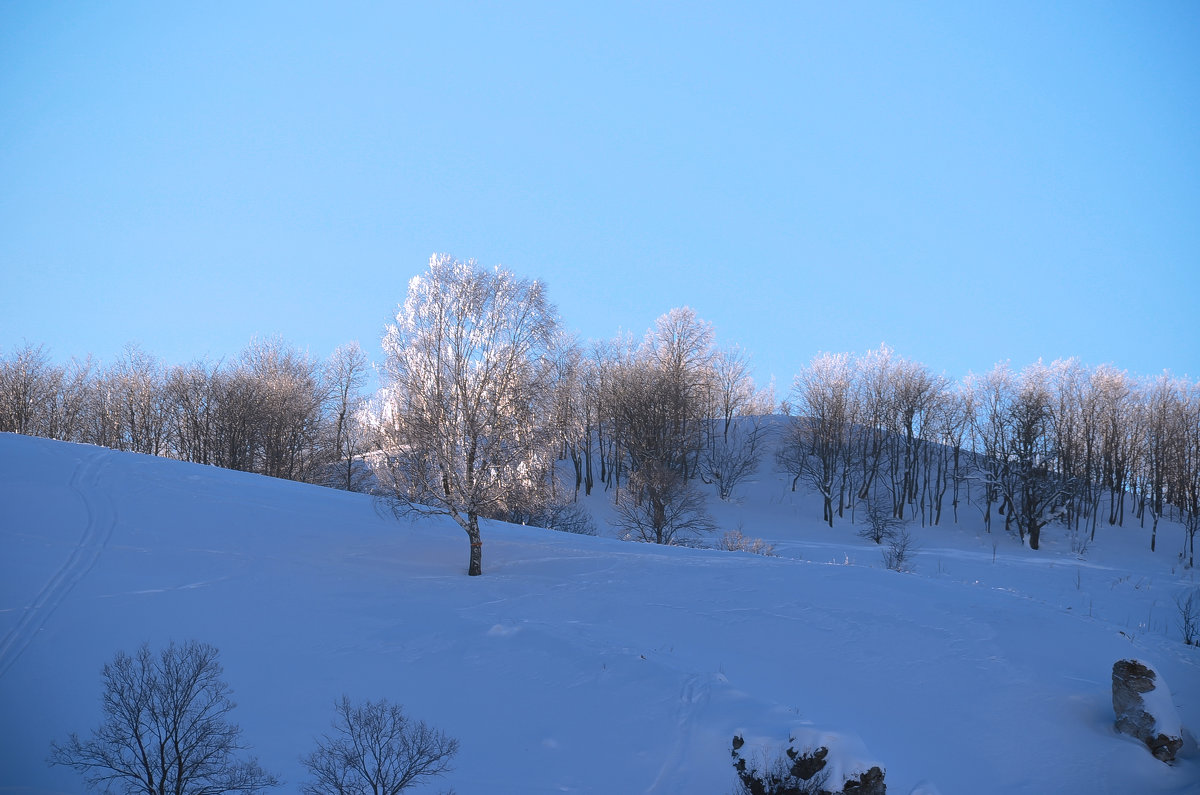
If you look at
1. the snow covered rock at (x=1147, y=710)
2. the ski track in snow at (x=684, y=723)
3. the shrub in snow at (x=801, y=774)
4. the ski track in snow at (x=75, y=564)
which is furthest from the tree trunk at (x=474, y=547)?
the snow covered rock at (x=1147, y=710)

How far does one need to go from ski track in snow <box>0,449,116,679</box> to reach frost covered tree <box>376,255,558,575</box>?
6954 mm

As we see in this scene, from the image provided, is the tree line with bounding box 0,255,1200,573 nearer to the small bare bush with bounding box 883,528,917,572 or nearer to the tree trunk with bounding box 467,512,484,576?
the small bare bush with bounding box 883,528,917,572

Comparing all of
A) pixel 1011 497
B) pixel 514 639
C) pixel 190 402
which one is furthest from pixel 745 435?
pixel 514 639

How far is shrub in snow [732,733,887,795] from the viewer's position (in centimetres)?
977

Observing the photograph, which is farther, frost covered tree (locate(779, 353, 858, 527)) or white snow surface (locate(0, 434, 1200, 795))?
frost covered tree (locate(779, 353, 858, 527))

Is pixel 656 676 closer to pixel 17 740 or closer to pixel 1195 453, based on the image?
pixel 17 740

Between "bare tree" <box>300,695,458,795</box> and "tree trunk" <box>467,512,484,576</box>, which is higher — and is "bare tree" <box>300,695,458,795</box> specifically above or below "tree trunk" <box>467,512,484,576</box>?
below

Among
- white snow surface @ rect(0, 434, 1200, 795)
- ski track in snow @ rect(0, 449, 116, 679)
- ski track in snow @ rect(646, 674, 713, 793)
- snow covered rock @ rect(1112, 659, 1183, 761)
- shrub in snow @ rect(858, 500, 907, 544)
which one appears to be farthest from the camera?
shrub in snow @ rect(858, 500, 907, 544)

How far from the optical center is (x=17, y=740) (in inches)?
431

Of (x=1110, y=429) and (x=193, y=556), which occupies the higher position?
(x=1110, y=429)

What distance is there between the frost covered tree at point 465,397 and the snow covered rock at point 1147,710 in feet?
39.8

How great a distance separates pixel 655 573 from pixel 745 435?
4394 cm

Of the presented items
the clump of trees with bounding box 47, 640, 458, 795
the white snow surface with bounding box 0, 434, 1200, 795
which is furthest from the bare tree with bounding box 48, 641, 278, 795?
the white snow surface with bounding box 0, 434, 1200, 795

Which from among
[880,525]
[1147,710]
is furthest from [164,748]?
[880,525]
